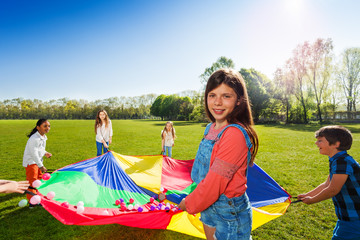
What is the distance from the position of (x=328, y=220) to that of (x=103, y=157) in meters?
5.37

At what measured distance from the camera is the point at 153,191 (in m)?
4.15

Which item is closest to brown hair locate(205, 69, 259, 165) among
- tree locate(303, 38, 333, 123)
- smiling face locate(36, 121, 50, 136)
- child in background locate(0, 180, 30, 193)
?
child in background locate(0, 180, 30, 193)

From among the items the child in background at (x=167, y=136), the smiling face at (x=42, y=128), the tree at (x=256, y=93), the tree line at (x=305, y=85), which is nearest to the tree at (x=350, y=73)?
the tree line at (x=305, y=85)

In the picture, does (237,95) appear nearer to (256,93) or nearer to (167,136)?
(167,136)

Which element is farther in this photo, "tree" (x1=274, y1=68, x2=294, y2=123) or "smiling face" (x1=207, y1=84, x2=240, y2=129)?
"tree" (x1=274, y1=68, x2=294, y2=123)

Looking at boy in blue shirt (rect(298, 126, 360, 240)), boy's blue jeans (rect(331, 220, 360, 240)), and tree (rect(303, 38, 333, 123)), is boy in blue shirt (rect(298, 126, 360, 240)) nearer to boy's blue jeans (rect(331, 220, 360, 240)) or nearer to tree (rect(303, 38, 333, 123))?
boy's blue jeans (rect(331, 220, 360, 240))

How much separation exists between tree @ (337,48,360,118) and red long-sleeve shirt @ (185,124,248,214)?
45891mm

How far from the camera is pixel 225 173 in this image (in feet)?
3.81

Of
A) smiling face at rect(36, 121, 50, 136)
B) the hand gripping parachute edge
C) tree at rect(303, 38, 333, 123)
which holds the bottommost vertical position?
the hand gripping parachute edge

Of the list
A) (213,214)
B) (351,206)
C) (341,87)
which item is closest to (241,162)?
(213,214)

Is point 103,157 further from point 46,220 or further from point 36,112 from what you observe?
point 36,112

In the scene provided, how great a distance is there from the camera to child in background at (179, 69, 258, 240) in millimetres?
1181

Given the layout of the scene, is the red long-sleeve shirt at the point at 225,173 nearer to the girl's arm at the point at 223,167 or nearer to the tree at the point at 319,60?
the girl's arm at the point at 223,167

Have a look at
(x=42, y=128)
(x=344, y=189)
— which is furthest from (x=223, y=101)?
(x=42, y=128)
